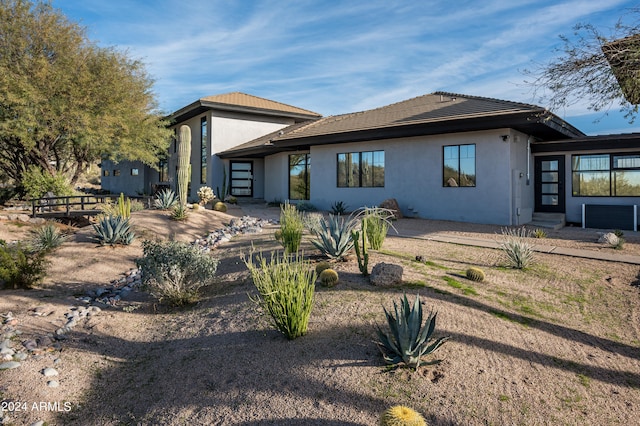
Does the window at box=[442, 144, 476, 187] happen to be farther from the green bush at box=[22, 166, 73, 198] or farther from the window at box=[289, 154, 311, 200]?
the green bush at box=[22, 166, 73, 198]

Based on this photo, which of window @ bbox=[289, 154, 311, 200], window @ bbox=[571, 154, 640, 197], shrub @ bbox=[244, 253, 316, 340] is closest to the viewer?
shrub @ bbox=[244, 253, 316, 340]

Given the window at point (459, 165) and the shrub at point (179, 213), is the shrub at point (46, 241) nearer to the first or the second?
the shrub at point (179, 213)

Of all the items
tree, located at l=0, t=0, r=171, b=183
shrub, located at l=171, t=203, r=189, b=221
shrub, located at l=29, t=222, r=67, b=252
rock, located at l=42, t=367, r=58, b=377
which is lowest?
rock, located at l=42, t=367, r=58, b=377

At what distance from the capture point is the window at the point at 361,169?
1723 centimetres

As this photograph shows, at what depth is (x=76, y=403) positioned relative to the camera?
4172mm

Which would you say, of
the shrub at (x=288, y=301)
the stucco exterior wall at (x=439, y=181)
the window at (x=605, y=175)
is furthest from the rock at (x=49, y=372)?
the window at (x=605, y=175)

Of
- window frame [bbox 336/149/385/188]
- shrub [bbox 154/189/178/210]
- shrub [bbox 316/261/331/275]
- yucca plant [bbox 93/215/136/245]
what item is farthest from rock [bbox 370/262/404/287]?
window frame [bbox 336/149/385/188]

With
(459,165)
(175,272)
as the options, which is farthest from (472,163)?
(175,272)

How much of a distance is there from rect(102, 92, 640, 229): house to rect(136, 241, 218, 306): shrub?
9721 mm

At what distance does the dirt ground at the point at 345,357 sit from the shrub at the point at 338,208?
9.97 m

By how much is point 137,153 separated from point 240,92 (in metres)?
8.29

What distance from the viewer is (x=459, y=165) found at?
578 inches

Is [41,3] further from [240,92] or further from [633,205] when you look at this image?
[633,205]

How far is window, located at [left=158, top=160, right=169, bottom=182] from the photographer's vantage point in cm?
3173
